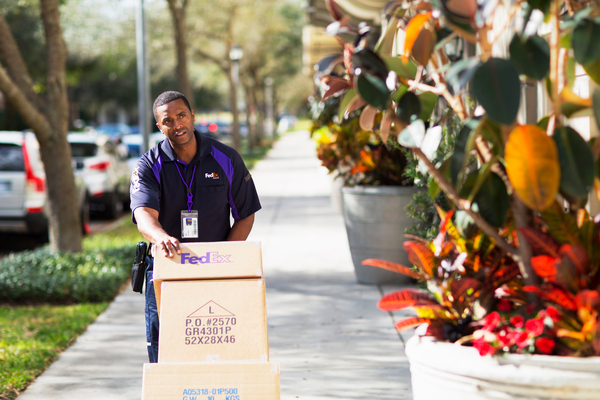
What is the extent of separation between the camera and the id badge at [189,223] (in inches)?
140

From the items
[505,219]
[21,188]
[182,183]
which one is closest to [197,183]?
[182,183]

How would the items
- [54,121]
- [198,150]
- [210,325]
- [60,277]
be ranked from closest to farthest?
[210,325] → [198,150] → [60,277] → [54,121]

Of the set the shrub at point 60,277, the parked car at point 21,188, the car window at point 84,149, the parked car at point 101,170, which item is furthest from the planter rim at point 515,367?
the car window at point 84,149

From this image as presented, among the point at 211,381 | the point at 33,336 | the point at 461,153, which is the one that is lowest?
the point at 33,336

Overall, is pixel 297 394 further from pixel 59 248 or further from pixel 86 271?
pixel 59 248

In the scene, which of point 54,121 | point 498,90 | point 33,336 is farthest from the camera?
point 54,121

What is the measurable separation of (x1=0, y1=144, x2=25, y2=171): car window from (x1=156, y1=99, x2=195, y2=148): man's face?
263 inches

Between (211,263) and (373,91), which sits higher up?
(373,91)

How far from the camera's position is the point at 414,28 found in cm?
252

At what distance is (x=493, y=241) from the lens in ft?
8.62

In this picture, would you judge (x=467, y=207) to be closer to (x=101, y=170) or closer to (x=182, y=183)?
(x=182, y=183)

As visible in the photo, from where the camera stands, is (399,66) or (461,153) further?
(399,66)

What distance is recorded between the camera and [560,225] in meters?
2.39

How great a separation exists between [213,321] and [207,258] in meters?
0.29
